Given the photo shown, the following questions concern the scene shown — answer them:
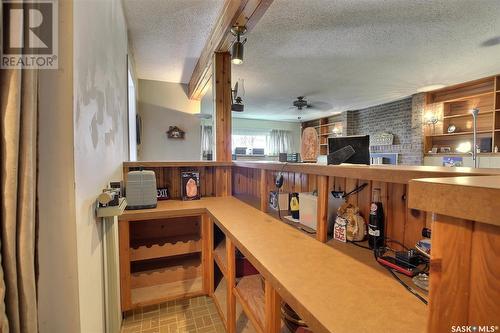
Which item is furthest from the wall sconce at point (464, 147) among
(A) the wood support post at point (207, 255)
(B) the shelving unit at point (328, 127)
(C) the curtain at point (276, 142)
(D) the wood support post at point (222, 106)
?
(A) the wood support post at point (207, 255)

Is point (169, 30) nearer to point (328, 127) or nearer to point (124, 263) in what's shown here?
point (124, 263)

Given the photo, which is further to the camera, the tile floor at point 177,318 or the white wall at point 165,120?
the white wall at point 165,120

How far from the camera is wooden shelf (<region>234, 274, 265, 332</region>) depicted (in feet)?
3.63

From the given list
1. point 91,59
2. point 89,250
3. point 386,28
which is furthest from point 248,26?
point 89,250

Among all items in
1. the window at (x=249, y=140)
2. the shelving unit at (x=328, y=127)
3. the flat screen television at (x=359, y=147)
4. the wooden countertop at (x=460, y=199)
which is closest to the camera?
the wooden countertop at (x=460, y=199)

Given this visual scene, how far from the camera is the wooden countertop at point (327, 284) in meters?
0.61

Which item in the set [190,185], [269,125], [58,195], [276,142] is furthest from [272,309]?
[269,125]

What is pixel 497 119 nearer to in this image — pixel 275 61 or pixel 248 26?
pixel 275 61

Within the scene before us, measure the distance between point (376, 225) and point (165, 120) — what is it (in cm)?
388

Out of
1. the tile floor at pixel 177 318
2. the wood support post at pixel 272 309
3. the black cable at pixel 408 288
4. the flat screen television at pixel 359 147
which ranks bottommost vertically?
the tile floor at pixel 177 318

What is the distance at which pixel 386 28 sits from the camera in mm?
2496

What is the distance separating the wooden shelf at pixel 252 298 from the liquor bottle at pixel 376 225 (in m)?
0.60

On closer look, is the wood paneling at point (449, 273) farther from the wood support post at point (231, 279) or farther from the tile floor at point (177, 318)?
the tile floor at point (177, 318)

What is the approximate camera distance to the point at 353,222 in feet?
3.87
